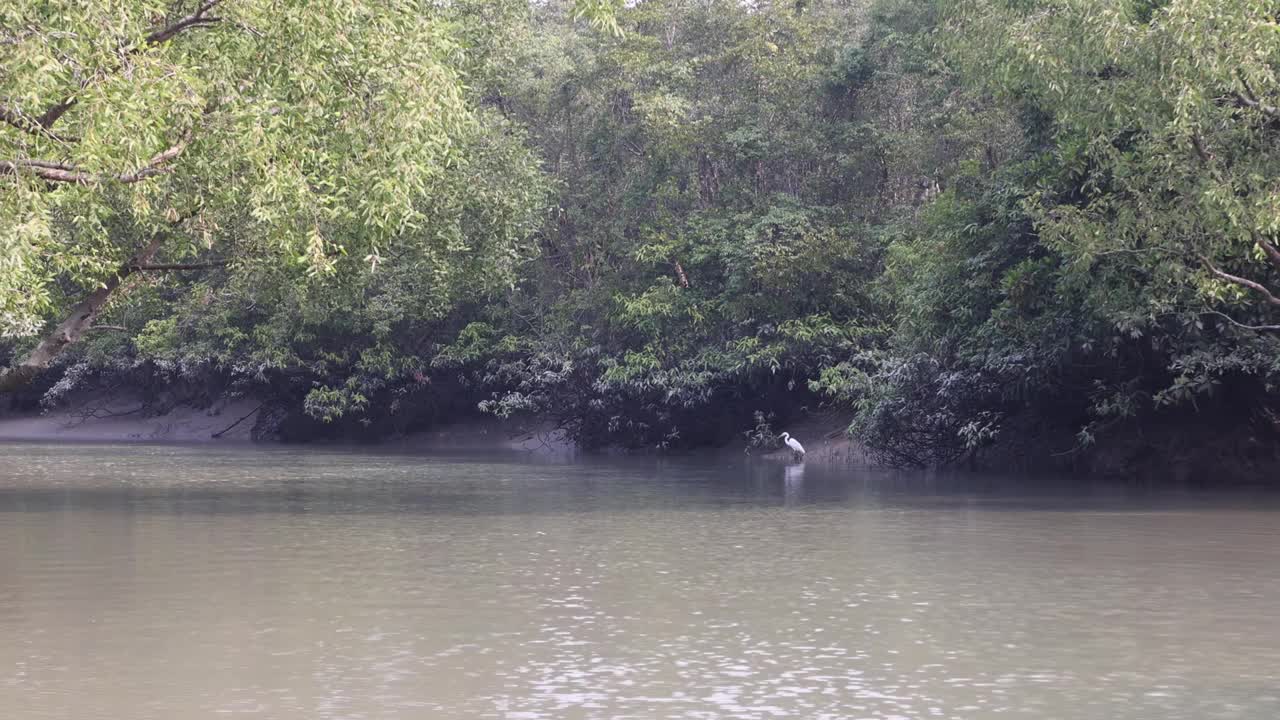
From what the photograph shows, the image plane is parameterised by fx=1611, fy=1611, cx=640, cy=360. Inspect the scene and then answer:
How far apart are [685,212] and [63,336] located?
91.3 ft

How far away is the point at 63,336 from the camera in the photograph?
2439 cm

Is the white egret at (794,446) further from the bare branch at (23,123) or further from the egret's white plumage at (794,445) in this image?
the bare branch at (23,123)

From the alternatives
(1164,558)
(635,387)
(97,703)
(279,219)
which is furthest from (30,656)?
(635,387)

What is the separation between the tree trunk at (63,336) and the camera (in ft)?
75.5

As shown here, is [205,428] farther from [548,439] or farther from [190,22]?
[190,22]

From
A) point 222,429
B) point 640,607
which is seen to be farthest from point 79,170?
point 222,429

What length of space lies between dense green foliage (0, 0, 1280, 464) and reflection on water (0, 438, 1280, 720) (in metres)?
3.51

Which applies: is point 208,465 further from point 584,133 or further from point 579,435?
point 584,133

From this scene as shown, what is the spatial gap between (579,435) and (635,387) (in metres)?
3.87

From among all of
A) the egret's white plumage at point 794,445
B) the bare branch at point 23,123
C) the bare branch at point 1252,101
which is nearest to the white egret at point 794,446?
the egret's white plumage at point 794,445

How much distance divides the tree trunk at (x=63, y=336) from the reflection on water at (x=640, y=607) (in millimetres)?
2007

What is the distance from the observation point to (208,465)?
126 ft

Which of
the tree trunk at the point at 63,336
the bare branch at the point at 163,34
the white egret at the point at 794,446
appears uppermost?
the bare branch at the point at 163,34

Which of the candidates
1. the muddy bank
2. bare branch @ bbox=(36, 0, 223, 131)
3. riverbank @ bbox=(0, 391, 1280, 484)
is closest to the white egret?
riverbank @ bbox=(0, 391, 1280, 484)
